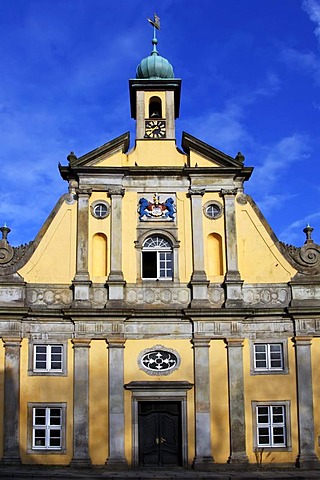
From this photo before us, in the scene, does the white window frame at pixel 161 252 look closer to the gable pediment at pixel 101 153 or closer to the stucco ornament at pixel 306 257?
the gable pediment at pixel 101 153

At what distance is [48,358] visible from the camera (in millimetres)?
23844

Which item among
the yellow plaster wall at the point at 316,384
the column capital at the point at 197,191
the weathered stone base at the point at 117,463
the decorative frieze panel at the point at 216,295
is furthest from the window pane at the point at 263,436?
the column capital at the point at 197,191

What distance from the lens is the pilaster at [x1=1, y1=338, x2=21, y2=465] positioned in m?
22.9

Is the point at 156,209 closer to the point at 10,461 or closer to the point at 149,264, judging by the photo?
the point at 149,264

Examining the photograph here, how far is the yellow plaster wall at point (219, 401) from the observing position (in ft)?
76.3

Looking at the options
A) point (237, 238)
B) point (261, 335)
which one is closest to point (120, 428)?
point (261, 335)

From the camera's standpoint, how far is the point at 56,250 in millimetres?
24922

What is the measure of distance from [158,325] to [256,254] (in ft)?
13.7


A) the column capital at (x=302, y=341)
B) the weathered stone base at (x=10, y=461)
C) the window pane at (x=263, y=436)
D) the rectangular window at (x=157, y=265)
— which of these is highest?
the rectangular window at (x=157, y=265)

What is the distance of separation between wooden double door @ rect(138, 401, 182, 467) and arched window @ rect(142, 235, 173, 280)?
4240 millimetres

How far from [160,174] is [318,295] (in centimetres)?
683

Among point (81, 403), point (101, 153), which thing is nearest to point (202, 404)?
point (81, 403)

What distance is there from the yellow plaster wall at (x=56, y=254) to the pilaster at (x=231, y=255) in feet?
17.1

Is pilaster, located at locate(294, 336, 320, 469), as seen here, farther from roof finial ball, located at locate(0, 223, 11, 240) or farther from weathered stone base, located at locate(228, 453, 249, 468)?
roof finial ball, located at locate(0, 223, 11, 240)
